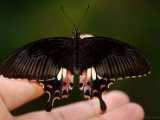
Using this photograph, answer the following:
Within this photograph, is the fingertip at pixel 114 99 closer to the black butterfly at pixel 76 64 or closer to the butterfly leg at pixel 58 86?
the black butterfly at pixel 76 64

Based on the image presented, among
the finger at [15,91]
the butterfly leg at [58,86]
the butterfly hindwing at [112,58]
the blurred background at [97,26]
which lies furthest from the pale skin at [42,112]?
the blurred background at [97,26]

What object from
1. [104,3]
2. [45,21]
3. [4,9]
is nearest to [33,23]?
[45,21]

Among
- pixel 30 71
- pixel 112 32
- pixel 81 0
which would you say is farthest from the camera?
pixel 81 0

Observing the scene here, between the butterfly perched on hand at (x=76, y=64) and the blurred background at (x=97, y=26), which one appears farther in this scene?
the blurred background at (x=97, y=26)

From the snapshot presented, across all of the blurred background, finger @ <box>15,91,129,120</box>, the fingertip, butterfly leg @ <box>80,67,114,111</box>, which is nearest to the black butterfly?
butterfly leg @ <box>80,67,114,111</box>

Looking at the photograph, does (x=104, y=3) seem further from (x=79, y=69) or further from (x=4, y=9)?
(x=79, y=69)
